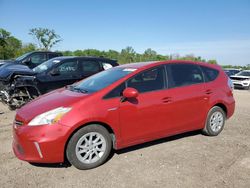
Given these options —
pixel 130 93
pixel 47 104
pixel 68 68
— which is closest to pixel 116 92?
pixel 130 93

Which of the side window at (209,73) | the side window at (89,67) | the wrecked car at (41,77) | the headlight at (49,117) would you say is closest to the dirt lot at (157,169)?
the headlight at (49,117)

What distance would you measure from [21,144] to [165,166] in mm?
2195

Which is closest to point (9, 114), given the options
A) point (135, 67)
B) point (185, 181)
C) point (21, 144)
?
point (21, 144)

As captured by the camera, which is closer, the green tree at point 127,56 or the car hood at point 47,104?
the car hood at point 47,104

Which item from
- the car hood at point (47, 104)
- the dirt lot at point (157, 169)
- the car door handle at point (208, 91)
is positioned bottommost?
the dirt lot at point (157, 169)

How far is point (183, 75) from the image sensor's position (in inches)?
198

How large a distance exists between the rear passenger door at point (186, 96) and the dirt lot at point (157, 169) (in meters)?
0.45

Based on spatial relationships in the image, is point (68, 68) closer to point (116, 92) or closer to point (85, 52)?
point (116, 92)

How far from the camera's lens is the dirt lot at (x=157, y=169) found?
3.52 metres

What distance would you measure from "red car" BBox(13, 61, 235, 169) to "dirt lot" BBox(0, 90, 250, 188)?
24 centimetres

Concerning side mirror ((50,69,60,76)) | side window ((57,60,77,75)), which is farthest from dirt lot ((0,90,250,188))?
side window ((57,60,77,75))

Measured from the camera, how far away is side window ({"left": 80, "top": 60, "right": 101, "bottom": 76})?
847 centimetres

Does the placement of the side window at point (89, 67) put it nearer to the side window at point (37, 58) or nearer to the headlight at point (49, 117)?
the headlight at point (49, 117)

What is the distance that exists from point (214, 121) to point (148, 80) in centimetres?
196
